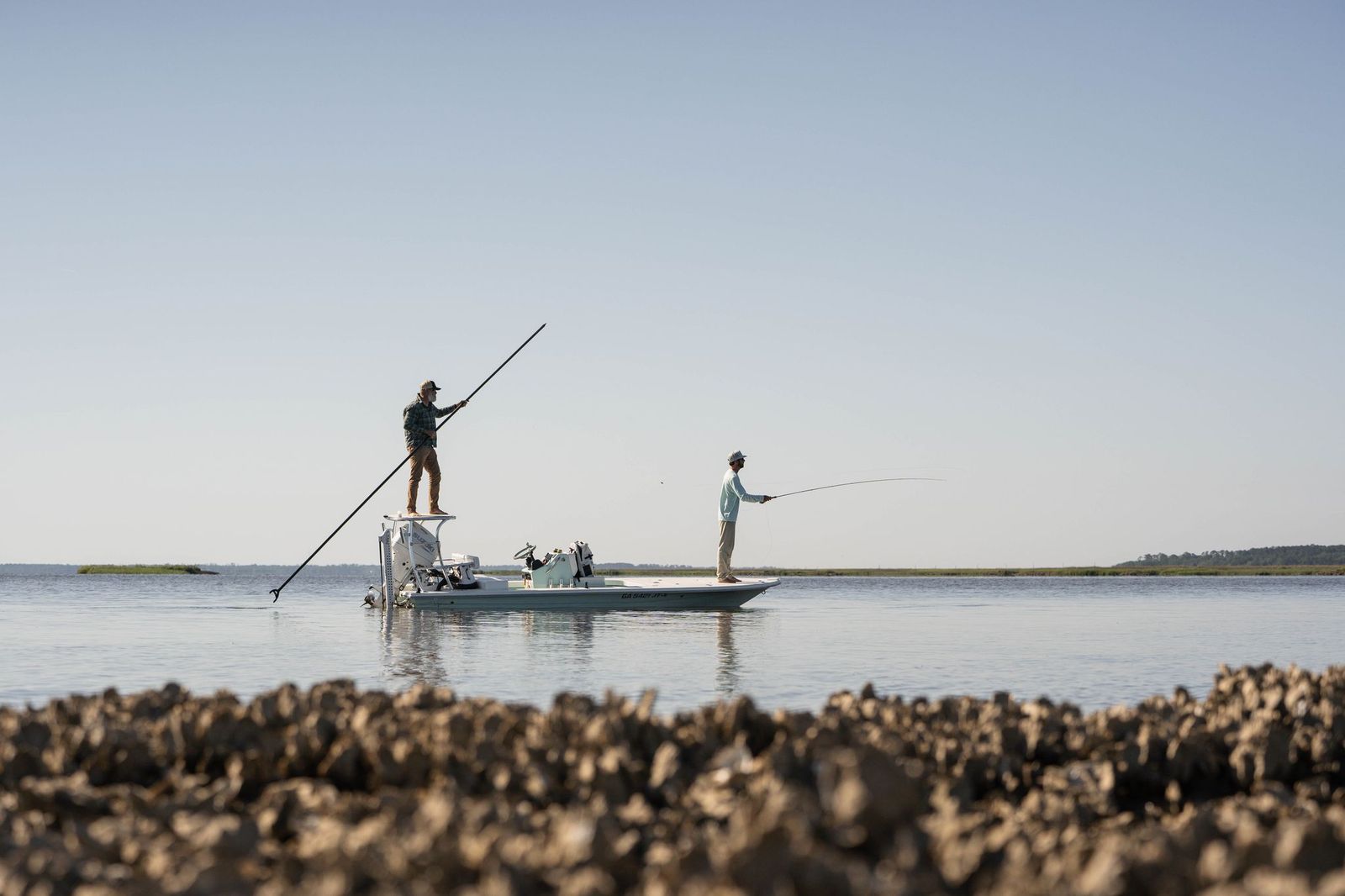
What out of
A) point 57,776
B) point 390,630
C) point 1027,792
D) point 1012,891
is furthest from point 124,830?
point 390,630

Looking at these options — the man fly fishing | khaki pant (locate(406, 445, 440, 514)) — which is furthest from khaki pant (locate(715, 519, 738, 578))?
khaki pant (locate(406, 445, 440, 514))

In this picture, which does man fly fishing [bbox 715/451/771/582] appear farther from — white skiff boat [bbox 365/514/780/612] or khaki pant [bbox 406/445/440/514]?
khaki pant [bbox 406/445/440/514]

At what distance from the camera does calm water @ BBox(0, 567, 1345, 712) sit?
35.3ft

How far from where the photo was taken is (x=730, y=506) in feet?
79.3

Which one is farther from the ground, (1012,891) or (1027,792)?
(1012,891)

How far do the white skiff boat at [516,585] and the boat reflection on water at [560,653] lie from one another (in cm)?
55

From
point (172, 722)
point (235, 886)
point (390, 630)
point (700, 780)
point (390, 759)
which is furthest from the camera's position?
point (390, 630)

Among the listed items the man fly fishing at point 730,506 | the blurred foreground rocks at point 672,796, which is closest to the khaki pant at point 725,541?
the man fly fishing at point 730,506

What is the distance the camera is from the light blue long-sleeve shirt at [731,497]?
78.1 feet

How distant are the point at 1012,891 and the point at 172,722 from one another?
309 centimetres

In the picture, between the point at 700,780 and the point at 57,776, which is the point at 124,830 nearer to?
the point at 57,776

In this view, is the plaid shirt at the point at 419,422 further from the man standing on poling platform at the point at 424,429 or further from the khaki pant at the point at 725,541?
the khaki pant at the point at 725,541

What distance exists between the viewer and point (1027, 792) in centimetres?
430

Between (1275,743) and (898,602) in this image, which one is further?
(898,602)
